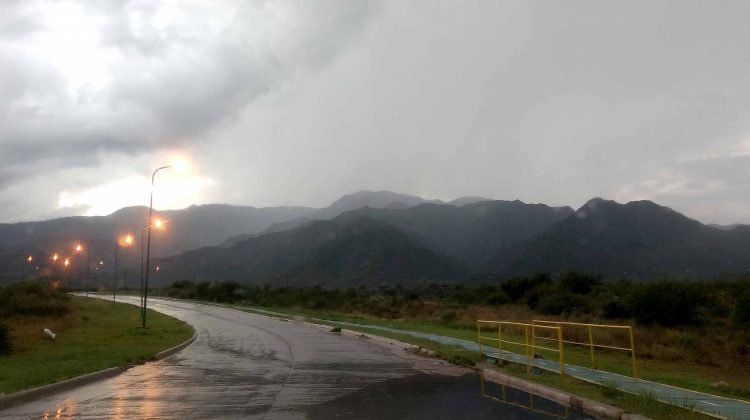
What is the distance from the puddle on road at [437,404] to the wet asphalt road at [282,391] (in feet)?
0.06

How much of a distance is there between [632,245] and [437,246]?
5542 cm

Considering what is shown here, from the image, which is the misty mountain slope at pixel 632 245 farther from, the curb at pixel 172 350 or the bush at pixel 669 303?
the curb at pixel 172 350

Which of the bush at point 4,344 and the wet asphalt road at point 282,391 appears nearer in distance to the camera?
the wet asphalt road at point 282,391

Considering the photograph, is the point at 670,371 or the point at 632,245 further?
the point at 632,245

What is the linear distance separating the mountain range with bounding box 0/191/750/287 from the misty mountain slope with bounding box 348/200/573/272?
12.3 inches

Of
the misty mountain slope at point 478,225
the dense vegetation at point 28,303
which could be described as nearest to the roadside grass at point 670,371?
the dense vegetation at point 28,303

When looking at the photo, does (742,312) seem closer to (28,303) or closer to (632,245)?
(28,303)

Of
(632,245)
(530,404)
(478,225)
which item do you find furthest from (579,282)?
(478,225)

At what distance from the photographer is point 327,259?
132 meters

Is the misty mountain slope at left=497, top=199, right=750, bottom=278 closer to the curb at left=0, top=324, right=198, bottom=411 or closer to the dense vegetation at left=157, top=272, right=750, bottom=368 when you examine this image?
the dense vegetation at left=157, top=272, right=750, bottom=368

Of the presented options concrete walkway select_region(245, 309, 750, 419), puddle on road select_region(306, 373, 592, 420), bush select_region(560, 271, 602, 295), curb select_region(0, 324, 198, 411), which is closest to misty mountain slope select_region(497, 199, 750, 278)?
bush select_region(560, 271, 602, 295)

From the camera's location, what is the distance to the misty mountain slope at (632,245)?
90562 millimetres

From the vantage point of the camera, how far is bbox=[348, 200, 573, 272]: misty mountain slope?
5433 inches

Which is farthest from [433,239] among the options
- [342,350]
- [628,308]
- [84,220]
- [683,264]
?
[342,350]
